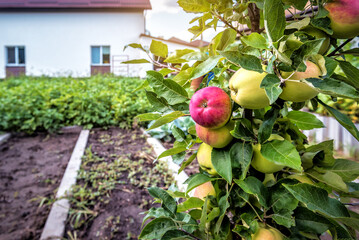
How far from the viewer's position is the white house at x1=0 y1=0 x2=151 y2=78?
14484mm

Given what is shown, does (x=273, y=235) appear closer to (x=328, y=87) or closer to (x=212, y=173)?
(x=212, y=173)

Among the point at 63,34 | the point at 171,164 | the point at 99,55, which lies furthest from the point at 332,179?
the point at 63,34

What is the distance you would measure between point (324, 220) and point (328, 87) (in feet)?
1.02

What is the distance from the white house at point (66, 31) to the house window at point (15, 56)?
9cm

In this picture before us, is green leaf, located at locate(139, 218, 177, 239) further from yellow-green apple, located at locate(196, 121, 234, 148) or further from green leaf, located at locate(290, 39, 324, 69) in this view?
green leaf, located at locate(290, 39, 324, 69)

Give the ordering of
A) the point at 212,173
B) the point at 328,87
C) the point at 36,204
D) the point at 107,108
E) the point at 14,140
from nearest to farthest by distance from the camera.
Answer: the point at 328,87 → the point at 212,173 → the point at 36,204 → the point at 14,140 → the point at 107,108

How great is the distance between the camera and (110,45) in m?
14.9

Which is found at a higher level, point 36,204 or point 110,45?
point 110,45

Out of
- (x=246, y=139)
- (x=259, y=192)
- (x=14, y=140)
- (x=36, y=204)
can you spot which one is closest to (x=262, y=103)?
(x=246, y=139)

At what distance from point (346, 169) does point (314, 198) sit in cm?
20

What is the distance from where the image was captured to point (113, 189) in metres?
2.27

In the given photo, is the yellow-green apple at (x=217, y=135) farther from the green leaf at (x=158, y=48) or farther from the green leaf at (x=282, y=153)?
the green leaf at (x=158, y=48)

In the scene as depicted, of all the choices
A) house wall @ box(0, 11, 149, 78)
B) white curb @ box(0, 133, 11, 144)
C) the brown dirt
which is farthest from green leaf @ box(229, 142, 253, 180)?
house wall @ box(0, 11, 149, 78)

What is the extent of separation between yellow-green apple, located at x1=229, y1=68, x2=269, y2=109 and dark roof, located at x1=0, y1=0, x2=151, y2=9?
15202 millimetres
